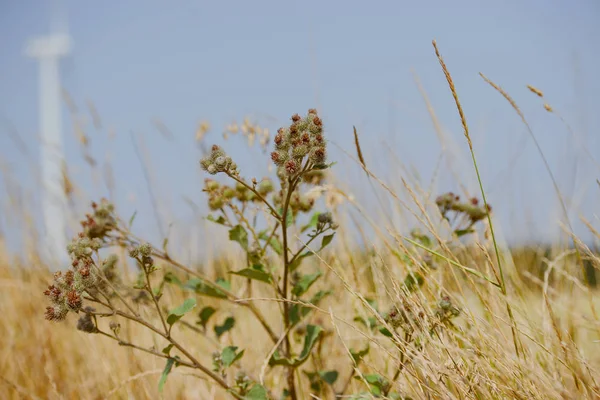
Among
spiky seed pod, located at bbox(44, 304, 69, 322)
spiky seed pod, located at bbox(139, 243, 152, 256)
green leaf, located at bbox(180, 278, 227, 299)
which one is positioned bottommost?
green leaf, located at bbox(180, 278, 227, 299)

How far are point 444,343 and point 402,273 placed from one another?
0.95 meters

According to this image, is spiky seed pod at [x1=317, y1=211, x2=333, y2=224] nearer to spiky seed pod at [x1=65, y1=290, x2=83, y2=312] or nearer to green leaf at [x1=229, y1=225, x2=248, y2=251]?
green leaf at [x1=229, y1=225, x2=248, y2=251]

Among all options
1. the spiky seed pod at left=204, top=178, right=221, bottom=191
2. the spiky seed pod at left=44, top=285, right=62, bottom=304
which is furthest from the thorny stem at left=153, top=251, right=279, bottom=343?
the spiky seed pod at left=44, top=285, right=62, bottom=304

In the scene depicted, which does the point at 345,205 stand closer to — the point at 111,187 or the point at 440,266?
the point at 440,266

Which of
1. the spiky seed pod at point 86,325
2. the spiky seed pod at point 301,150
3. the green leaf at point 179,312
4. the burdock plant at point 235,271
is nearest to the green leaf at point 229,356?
the burdock plant at point 235,271

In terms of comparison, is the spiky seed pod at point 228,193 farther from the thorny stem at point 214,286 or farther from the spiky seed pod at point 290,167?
the spiky seed pod at point 290,167

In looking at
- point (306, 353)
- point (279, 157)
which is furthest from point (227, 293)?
point (279, 157)

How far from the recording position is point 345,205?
2201 mm

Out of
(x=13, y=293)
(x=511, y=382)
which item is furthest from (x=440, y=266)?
(x=13, y=293)

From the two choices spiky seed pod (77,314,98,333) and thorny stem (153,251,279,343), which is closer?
spiky seed pod (77,314,98,333)

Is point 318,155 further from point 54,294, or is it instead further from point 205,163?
point 54,294

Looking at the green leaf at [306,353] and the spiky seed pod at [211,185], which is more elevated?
the spiky seed pod at [211,185]

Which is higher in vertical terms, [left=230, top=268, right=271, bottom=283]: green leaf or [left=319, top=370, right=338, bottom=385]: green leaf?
[left=230, top=268, right=271, bottom=283]: green leaf

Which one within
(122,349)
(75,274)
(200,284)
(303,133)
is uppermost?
(303,133)
